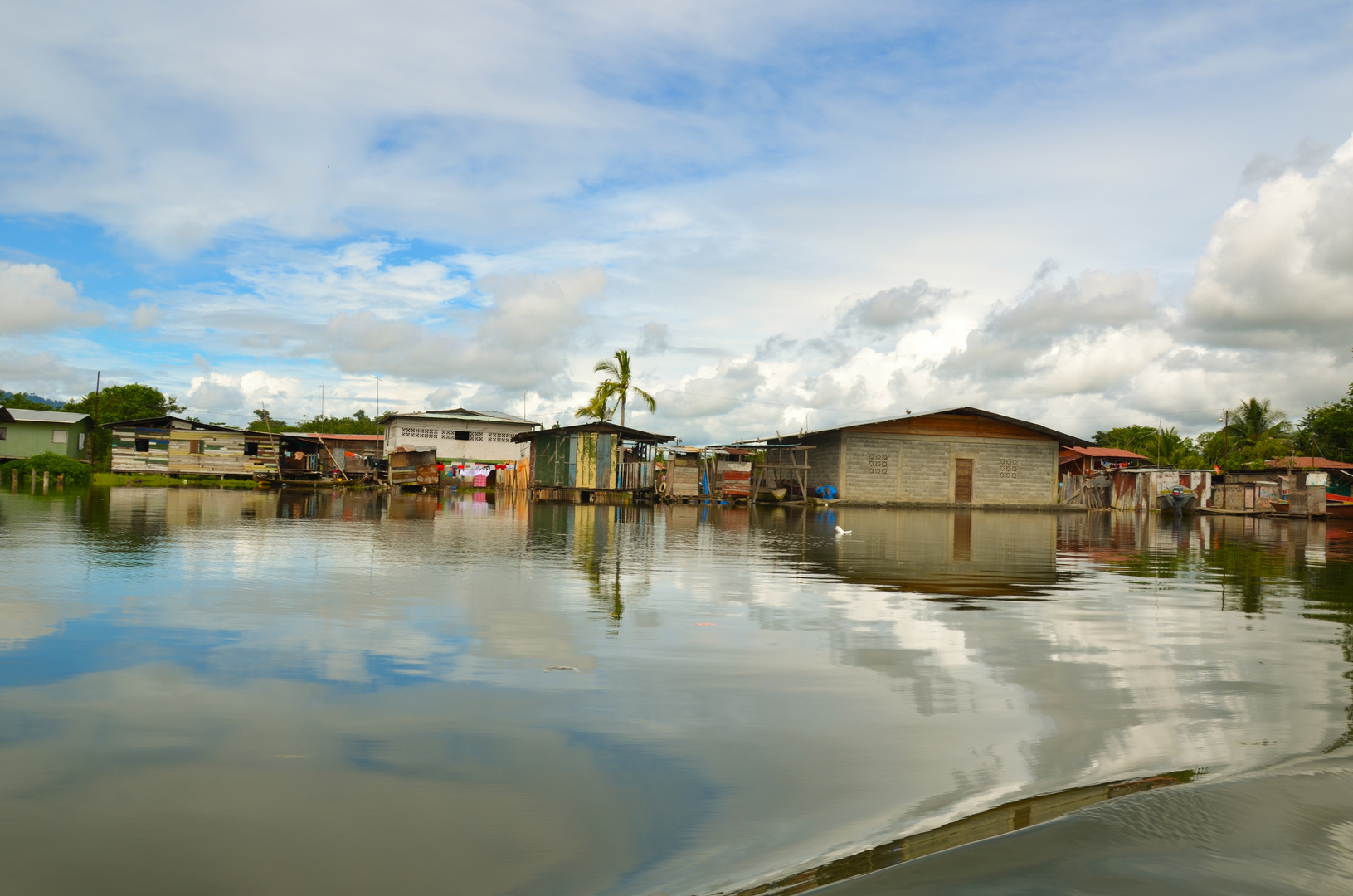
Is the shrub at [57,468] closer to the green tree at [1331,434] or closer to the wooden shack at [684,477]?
the wooden shack at [684,477]

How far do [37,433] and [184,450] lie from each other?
1404cm

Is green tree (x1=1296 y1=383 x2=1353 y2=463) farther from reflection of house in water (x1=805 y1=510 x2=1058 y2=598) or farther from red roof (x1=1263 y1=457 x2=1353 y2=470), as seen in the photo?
reflection of house in water (x1=805 y1=510 x2=1058 y2=598)

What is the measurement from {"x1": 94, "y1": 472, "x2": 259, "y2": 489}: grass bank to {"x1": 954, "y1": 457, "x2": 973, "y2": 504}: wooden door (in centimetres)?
2972

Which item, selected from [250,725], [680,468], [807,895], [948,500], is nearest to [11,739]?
[250,725]

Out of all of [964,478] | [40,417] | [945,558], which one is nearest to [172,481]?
[40,417]

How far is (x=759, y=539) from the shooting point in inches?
658

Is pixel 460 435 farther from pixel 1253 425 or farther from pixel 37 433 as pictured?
pixel 1253 425

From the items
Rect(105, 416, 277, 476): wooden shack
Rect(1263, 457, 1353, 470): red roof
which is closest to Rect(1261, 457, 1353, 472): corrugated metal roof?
Rect(1263, 457, 1353, 470): red roof

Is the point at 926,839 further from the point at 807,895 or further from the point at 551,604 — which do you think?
the point at 551,604

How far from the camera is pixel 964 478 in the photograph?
3781 centimetres

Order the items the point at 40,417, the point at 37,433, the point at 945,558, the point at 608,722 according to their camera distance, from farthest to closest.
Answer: the point at 40,417
the point at 37,433
the point at 945,558
the point at 608,722

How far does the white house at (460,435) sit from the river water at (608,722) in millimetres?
41467

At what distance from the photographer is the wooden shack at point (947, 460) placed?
36.9 m

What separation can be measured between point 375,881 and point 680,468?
31.8m
